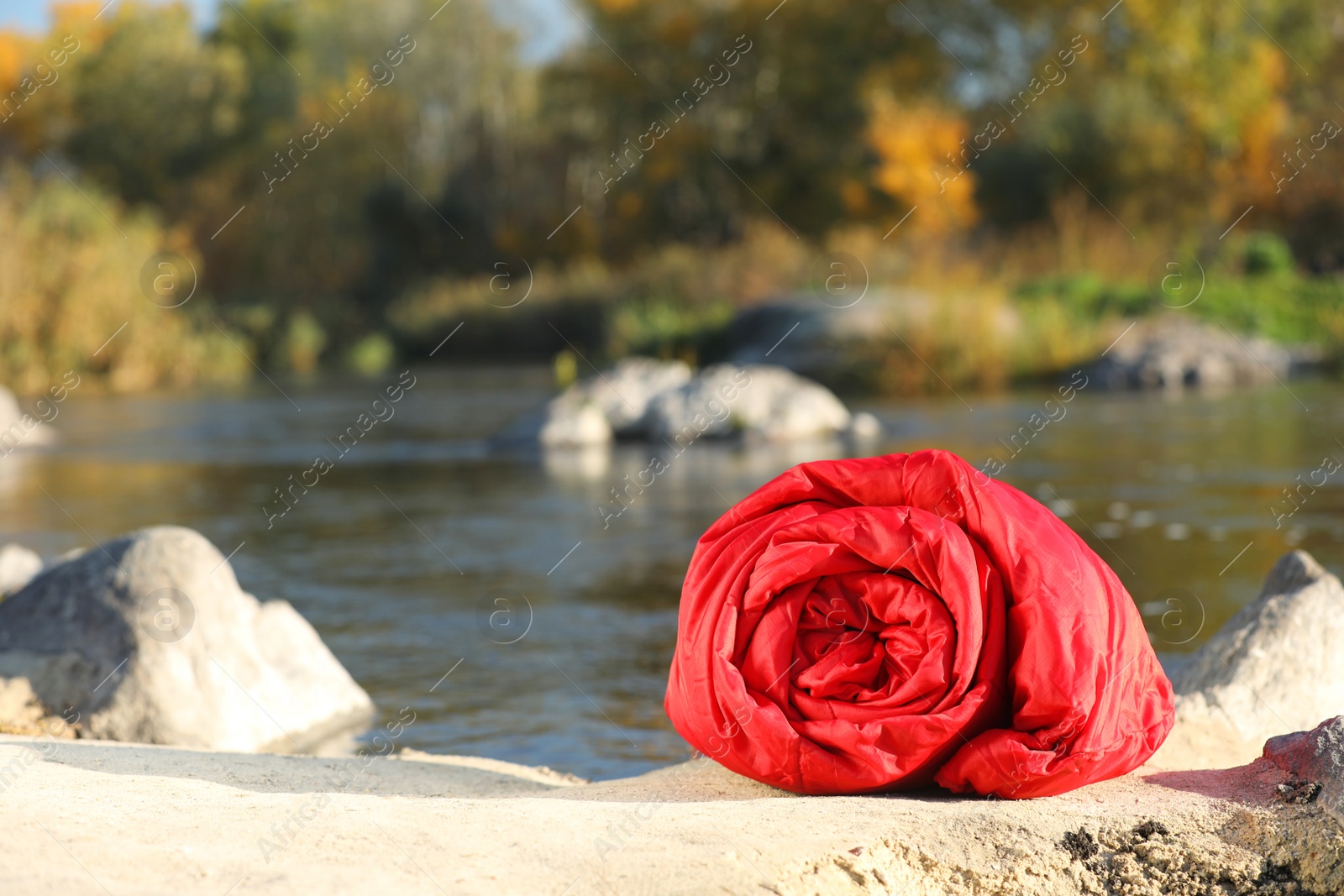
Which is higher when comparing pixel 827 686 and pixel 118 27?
pixel 118 27

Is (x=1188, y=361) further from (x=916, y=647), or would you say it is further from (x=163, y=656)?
(x=916, y=647)

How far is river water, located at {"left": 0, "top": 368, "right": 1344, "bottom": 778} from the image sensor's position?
17.5ft

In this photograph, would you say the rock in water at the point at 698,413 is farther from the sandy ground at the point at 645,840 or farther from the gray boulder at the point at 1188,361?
the sandy ground at the point at 645,840

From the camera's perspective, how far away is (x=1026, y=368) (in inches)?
760

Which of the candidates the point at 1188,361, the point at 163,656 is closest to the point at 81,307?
the point at 1188,361

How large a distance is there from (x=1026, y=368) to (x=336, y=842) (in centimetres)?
1759

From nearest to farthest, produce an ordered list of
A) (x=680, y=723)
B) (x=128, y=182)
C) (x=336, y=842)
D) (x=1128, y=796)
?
(x=336, y=842), (x=1128, y=796), (x=680, y=723), (x=128, y=182)

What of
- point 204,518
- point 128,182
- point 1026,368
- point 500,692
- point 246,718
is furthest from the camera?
point 128,182

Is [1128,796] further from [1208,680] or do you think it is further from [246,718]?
[246,718]

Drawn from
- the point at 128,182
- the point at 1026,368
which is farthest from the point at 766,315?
the point at 128,182

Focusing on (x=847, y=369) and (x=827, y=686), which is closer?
(x=827, y=686)

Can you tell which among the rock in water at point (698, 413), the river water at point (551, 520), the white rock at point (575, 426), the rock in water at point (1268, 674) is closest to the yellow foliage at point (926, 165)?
the river water at point (551, 520)

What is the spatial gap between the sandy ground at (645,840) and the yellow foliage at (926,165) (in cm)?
3079

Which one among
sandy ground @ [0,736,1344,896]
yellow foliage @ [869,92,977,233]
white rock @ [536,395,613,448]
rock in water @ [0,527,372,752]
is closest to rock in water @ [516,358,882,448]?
white rock @ [536,395,613,448]
